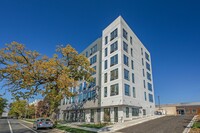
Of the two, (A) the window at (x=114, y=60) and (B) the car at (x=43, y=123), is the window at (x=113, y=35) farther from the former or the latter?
(B) the car at (x=43, y=123)

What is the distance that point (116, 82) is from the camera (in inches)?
1083

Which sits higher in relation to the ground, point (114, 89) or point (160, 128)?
point (114, 89)

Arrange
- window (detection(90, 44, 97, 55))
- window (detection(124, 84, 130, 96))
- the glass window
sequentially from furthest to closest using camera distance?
window (detection(90, 44, 97, 55)), the glass window, window (detection(124, 84, 130, 96))

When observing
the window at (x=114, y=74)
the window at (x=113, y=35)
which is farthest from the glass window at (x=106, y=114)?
the window at (x=113, y=35)

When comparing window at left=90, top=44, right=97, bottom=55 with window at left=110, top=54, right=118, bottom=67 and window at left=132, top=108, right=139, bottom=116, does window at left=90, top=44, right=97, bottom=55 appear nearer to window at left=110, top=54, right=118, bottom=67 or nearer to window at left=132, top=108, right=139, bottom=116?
window at left=110, top=54, right=118, bottom=67

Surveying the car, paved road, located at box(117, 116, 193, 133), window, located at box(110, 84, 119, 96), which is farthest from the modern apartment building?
paved road, located at box(117, 116, 193, 133)

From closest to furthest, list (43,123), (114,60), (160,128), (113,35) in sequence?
(160,128) → (43,123) → (114,60) → (113,35)

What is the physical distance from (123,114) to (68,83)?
11291 millimetres

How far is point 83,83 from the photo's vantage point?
3716cm

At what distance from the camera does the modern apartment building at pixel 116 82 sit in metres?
27.0

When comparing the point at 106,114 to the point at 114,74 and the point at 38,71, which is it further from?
the point at 38,71

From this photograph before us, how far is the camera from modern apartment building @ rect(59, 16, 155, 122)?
27047 millimetres

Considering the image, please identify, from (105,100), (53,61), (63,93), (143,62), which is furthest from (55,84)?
(143,62)

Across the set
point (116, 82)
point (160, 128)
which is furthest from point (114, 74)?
point (160, 128)
